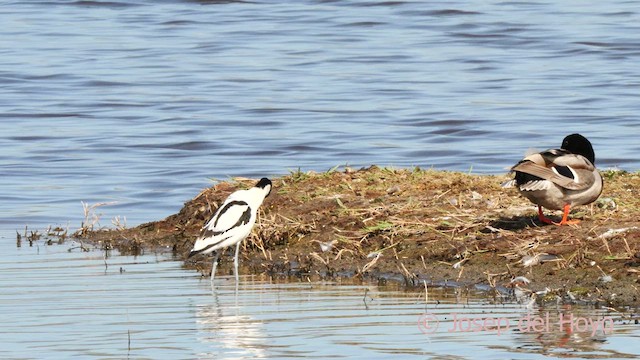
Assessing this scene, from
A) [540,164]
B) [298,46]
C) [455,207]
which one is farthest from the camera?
[298,46]

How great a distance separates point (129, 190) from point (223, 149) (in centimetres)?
379

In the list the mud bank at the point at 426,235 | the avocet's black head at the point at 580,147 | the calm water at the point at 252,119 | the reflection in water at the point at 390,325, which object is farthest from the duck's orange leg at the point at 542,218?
the calm water at the point at 252,119

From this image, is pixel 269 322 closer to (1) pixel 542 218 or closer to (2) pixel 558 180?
(2) pixel 558 180

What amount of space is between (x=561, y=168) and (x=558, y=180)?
0.66 ft

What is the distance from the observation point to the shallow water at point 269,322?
9.10 m

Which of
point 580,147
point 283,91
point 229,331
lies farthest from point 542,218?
point 283,91

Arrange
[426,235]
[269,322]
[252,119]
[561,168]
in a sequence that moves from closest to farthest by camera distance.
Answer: [269,322], [561,168], [426,235], [252,119]

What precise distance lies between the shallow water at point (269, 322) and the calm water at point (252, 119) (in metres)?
0.03

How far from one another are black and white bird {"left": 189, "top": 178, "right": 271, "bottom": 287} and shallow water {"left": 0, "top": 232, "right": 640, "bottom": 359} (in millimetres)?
253

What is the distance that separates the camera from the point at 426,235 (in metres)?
12.1

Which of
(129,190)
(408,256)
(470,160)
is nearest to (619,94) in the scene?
(470,160)

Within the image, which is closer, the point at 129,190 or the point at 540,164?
the point at 540,164

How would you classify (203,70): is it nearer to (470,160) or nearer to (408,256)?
(470,160)

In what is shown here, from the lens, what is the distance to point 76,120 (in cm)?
2623
